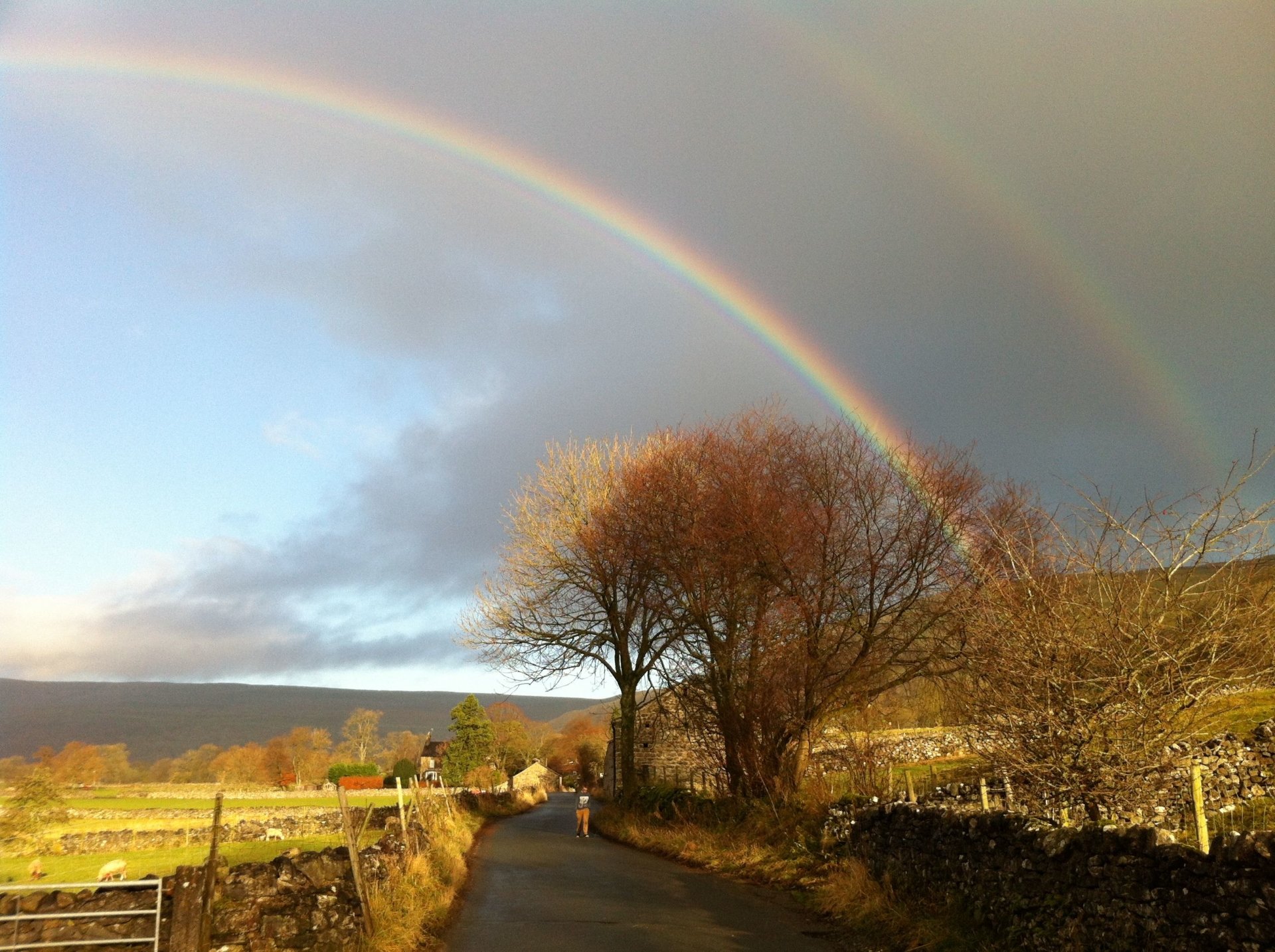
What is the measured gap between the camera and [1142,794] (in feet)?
30.1

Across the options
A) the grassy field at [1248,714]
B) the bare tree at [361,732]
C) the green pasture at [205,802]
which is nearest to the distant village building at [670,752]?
the grassy field at [1248,714]

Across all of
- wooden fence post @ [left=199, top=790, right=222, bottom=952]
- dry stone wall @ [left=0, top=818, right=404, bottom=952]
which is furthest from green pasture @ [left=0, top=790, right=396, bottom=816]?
wooden fence post @ [left=199, top=790, right=222, bottom=952]

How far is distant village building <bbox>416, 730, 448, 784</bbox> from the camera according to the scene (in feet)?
261

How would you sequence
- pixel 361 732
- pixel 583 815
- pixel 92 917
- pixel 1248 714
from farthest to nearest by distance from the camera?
pixel 361 732, pixel 583 815, pixel 1248 714, pixel 92 917

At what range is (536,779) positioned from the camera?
68188 millimetres

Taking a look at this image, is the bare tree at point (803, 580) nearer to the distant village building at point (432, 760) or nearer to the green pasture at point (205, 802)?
the green pasture at point (205, 802)

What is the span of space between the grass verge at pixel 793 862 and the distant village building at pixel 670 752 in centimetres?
124

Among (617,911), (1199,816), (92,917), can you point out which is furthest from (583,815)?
(1199,816)

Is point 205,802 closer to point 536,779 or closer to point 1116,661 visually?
point 536,779

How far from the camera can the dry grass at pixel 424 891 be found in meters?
10.2

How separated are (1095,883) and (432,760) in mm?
94429

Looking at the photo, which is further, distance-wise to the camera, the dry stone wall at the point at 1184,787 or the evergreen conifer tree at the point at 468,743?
the evergreen conifer tree at the point at 468,743

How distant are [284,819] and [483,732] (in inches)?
1291

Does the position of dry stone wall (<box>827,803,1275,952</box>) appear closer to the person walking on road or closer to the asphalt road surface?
the asphalt road surface
